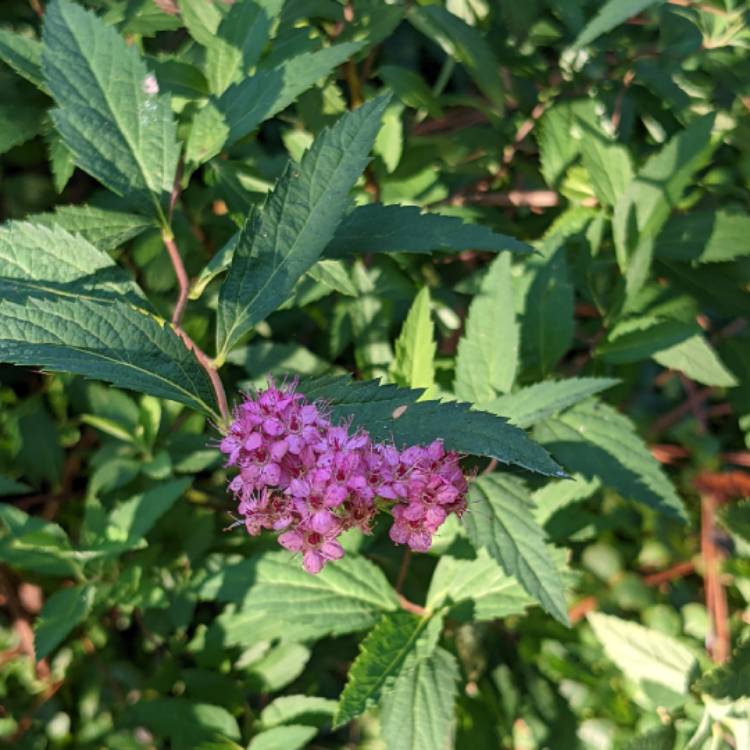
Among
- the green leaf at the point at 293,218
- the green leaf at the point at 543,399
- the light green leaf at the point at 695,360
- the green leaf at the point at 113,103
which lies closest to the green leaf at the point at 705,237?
the light green leaf at the point at 695,360

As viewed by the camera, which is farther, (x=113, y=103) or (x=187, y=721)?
(x=187, y=721)

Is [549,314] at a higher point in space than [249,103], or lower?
lower

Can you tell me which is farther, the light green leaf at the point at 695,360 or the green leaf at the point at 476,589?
the light green leaf at the point at 695,360

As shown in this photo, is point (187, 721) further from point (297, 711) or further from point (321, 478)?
point (321, 478)

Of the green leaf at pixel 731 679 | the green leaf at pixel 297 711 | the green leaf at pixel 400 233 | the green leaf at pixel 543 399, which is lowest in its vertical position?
the green leaf at pixel 731 679

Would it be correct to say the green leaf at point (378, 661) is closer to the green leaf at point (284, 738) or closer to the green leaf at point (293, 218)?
the green leaf at point (284, 738)

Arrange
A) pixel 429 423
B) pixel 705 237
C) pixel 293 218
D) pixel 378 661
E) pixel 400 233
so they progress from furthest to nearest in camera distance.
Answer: pixel 705 237 < pixel 378 661 < pixel 400 233 < pixel 293 218 < pixel 429 423

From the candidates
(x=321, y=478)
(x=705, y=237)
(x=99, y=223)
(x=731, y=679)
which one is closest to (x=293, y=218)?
(x=321, y=478)
